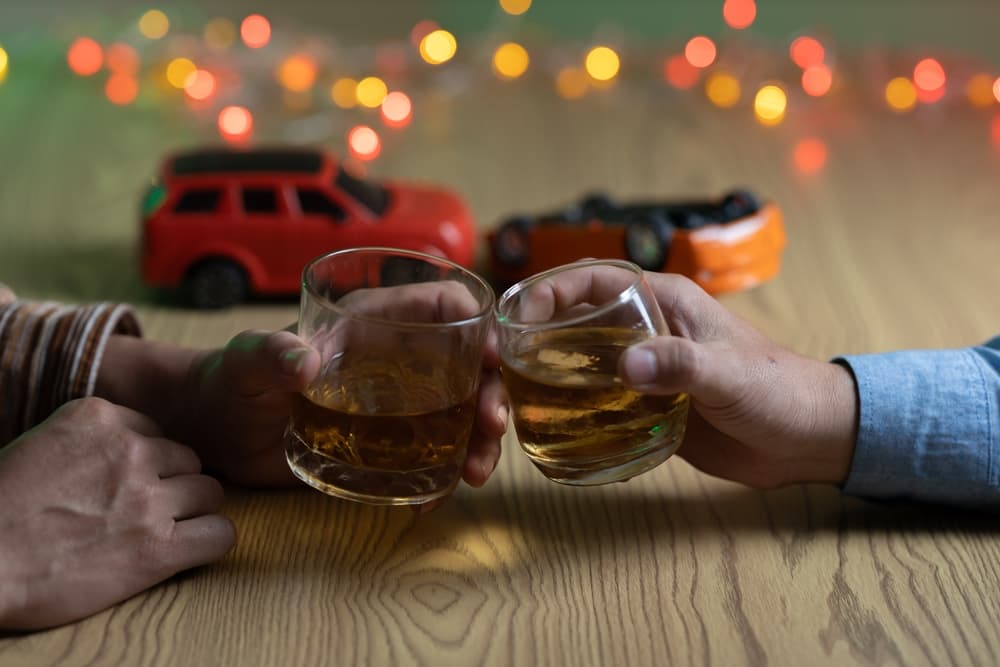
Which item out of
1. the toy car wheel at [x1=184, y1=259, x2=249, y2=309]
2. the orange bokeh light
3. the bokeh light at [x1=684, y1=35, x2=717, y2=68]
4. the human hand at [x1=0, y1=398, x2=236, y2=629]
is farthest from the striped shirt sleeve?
the orange bokeh light

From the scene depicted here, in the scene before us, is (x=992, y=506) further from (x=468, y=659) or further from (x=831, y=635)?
(x=468, y=659)

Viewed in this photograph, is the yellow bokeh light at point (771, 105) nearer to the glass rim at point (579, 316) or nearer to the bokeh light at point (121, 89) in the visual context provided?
the bokeh light at point (121, 89)

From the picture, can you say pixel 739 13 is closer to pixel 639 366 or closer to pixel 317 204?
pixel 317 204

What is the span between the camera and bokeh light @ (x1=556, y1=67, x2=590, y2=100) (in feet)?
7.16

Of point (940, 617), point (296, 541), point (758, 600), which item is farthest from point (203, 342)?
point (940, 617)

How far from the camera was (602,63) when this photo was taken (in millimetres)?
2270

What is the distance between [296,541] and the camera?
966 millimetres

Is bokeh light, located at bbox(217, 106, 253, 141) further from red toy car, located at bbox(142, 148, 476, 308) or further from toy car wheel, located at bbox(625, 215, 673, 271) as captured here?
toy car wheel, located at bbox(625, 215, 673, 271)

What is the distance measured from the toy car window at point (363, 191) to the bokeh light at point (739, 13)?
1381mm

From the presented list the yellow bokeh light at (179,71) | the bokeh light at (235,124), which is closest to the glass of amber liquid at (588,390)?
the bokeh light at (235,124)

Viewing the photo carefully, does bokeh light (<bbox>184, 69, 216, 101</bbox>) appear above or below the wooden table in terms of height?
above

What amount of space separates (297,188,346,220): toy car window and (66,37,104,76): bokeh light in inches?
36.7

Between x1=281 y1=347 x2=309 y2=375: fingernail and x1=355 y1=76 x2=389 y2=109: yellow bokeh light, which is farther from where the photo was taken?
x1=355 y1=76 x2=389 y2=109: yellow bokeh light

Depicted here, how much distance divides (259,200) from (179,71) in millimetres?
842
